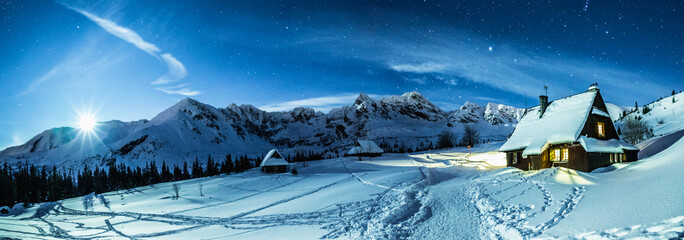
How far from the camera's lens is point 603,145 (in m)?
27.2

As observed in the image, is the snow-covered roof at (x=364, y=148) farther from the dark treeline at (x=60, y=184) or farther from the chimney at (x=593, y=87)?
the chimney at (x=593, y=87)

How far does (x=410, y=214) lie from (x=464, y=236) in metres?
4.25

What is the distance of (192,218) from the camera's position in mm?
26453

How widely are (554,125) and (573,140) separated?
3468 mm

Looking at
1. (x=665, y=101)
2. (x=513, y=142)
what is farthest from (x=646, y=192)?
(x=665, y=101)

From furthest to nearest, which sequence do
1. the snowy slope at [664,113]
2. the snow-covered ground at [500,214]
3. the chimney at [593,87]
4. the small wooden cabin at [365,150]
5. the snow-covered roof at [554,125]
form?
1. the snowy slope at [664,113]
2. the small wooden cabin at [365,150]
3. the chimney at [593,87]
4. the snow-covered roof at [554,125]
5. the snow-covered ground at [500,214]

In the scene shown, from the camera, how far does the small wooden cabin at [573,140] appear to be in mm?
26625

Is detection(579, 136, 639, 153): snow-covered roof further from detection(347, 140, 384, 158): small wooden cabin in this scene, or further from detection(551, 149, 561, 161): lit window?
detection(347, 140, 384, 158): small wooden cabin

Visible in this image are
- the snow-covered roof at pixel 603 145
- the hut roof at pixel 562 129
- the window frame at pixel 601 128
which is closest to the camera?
the snow-covered roof at pixel 603 145

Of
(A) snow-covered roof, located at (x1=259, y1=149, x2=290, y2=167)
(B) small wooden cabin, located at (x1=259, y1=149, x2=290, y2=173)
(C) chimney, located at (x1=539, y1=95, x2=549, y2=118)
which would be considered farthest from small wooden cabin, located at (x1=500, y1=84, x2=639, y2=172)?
(B) small wooden cabin, located at (x1=259, y1=149, x2=290, y2=173)

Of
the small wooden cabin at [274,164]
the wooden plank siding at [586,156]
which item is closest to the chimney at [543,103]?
the wooden plank siding at [586,156]

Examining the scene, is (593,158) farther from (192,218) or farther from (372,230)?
(192,218)

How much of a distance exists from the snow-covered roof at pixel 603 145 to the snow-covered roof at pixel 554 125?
2.79 feet

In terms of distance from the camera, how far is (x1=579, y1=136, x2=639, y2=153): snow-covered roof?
26.0m
